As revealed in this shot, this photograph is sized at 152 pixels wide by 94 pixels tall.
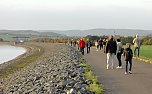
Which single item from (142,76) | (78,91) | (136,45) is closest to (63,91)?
(78,91)

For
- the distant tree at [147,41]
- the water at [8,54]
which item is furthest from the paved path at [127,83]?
the distant tree at [147,41]

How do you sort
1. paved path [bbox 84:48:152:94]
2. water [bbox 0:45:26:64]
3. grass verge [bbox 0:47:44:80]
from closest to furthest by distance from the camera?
paved path [bbox 84:48:152:94] < grass verge [bbox 0:47:44:80] < water [bbox 0:45:26:64]

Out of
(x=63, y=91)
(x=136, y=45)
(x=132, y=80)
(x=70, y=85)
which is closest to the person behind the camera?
(x=63, y=91)

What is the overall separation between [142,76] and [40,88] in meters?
5.27

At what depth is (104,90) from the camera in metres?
16.4

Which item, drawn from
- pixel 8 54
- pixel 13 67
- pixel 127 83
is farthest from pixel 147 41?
pixel 127 83

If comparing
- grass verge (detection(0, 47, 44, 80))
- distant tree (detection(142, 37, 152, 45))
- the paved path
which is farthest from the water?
the paved path

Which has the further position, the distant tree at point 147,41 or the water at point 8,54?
the distant tree at point 147,41

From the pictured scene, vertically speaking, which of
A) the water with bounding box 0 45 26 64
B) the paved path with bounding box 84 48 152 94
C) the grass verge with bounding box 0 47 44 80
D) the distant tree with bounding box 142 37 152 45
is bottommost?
the water with bounding box 0 45 26 64

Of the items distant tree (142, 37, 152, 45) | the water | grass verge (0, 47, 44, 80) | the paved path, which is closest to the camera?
the paved path

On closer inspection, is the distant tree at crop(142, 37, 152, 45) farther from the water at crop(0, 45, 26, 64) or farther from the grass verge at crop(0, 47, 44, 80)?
the grass verge at crop(0, 47, 44, 80)

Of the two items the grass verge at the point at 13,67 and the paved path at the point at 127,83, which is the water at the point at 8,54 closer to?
the grass verge at the point at 13,67

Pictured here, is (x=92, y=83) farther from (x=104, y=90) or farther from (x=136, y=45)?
(x=136, y=45)

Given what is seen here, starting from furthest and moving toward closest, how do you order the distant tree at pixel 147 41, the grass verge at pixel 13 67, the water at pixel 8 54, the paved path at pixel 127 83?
the distant tree at pixel 147 41 → the water at pixel 8 54 → the grass verge at pixel 13 67 → the paved path at pixel 127 83
